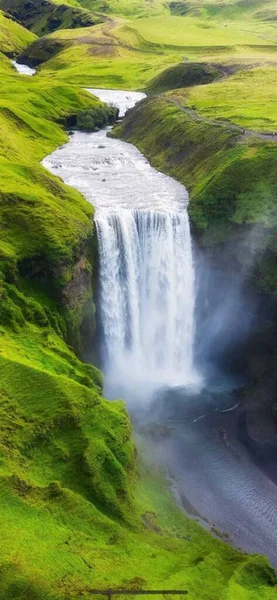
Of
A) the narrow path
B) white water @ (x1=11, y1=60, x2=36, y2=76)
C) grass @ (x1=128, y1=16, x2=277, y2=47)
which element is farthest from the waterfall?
grass @ (x1=128, y1=16, x2=277, y2=47)

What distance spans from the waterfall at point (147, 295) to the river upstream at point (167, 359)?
101 millimetres

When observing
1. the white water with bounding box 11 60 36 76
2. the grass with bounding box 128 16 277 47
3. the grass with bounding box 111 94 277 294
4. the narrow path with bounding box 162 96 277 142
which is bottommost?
the grass with bounding box 111 94 277 294

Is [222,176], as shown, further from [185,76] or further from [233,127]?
[185,76]

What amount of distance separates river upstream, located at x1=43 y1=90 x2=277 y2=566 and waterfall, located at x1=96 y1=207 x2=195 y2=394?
101 mm

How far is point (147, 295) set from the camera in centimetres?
5616

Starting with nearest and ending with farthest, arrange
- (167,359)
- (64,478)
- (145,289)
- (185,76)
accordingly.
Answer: (64,478)
(145,289)
(167,359)
(185,76)

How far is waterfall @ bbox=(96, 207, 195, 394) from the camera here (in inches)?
2093

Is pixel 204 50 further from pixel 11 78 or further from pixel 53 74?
pixel 11 78

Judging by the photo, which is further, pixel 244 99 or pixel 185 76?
pixel 185 76

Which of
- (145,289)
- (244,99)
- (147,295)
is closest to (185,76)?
(244,99)

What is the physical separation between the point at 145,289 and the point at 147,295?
670 mm

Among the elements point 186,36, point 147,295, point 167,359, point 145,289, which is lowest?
point 167,359

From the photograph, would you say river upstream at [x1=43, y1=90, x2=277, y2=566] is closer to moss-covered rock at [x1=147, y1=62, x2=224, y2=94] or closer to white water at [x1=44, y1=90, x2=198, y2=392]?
white water at [x1=44, y1=90, x2=198, y2=392]

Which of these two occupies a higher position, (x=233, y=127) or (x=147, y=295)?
(x=233, y=127)
